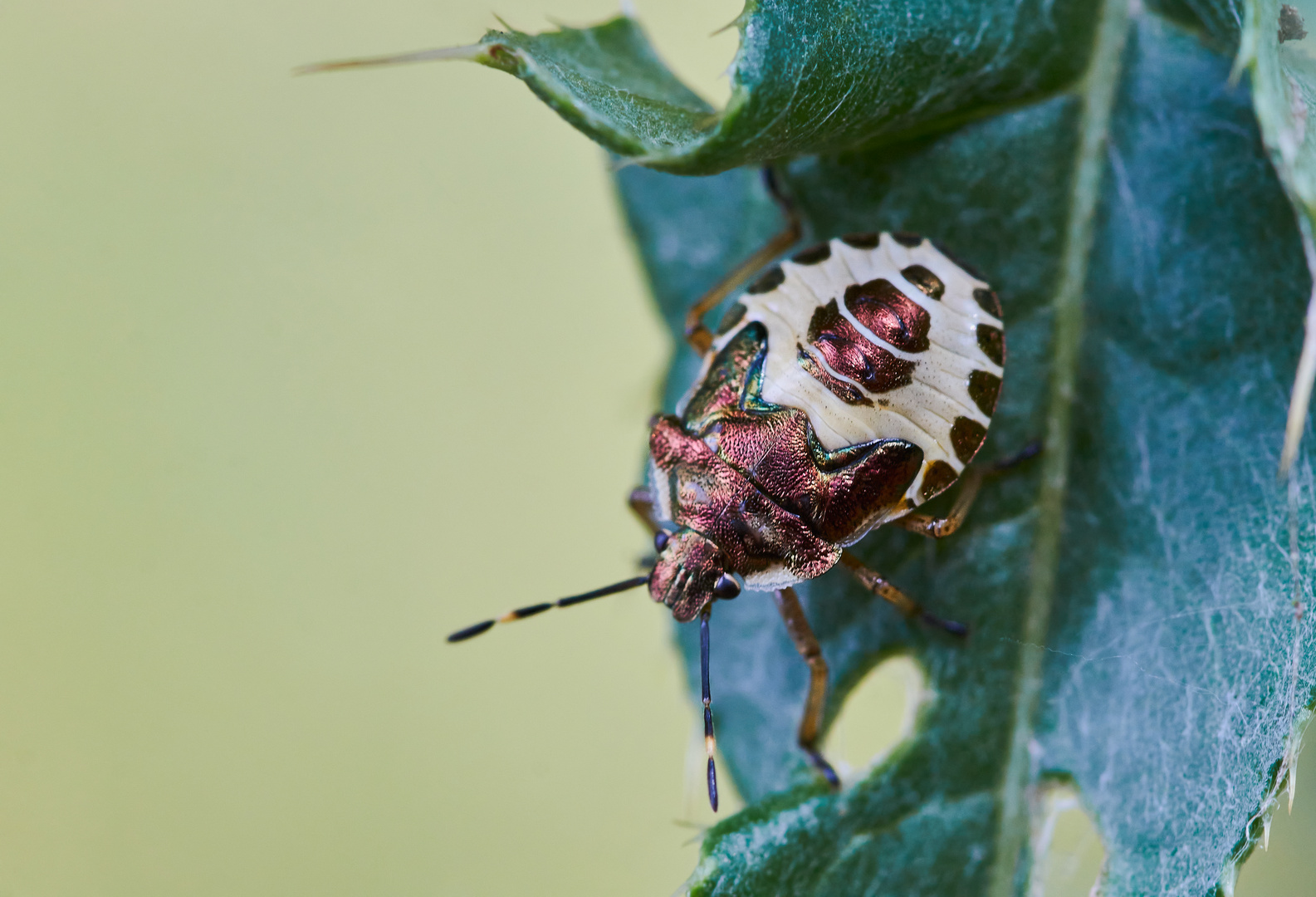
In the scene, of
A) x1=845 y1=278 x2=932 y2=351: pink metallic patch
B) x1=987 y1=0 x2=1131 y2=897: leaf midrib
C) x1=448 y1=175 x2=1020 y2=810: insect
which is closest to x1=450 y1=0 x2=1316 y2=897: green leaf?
x1=987 y1=0 x2=1131 y2=897: leaf midrib

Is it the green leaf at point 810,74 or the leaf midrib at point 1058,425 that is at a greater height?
the green leaf at point 810,74

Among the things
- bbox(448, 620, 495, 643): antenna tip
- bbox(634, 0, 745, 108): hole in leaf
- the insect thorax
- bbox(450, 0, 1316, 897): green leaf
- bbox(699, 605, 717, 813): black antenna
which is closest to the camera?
bbox(450, 0, 1316, 897): green leaf

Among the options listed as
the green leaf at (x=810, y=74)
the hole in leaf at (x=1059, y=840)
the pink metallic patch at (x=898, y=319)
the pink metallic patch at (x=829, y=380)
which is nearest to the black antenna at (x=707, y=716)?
the pink metallic patch at (x=829, y=380)

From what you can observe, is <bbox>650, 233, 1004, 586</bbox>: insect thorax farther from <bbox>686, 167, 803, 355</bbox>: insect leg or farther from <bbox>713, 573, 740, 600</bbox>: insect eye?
<bbox>686, 167, 803, 355</bbox>: insect leg

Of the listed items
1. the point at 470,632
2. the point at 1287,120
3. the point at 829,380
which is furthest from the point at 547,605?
the point at 1287,120

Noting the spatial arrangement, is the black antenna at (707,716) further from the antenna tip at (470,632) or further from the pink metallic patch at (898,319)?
the pink metallic patch at (898,319)

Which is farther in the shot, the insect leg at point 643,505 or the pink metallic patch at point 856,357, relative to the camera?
the insect leg at point 643,505
